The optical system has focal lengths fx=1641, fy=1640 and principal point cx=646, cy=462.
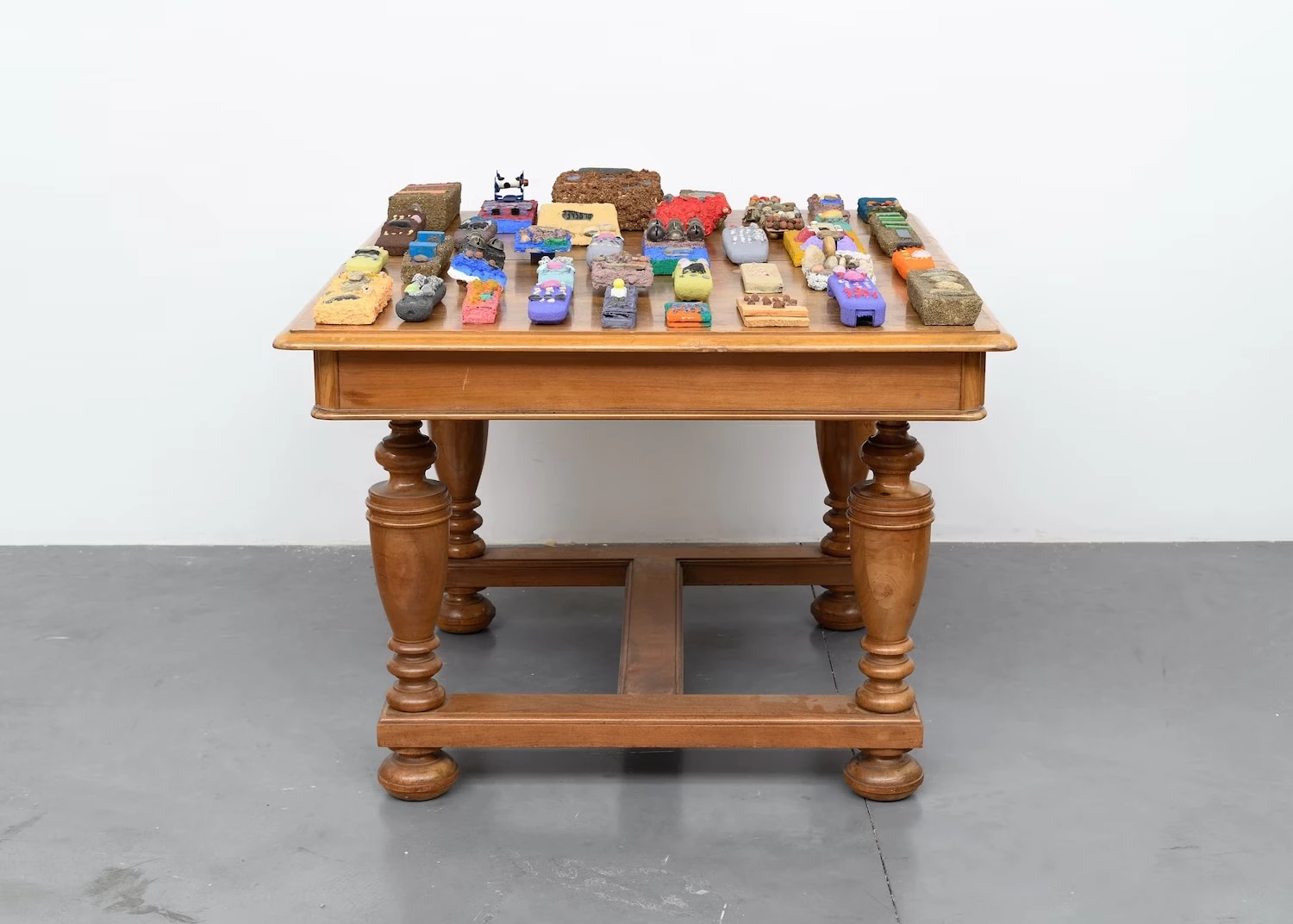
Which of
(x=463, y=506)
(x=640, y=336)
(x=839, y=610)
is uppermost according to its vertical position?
(x=640, y=336)

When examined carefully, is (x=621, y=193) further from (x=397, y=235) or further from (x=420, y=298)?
(x=420, y=298)

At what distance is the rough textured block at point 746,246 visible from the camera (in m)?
3.90

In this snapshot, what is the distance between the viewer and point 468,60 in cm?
512

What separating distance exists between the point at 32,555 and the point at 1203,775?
3.62m

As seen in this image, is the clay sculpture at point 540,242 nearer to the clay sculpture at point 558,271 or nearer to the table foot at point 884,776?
the clay sculpture at point 558,271

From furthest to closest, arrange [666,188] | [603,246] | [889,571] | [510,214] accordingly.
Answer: [666,188], [510,214], [603,246], [889,571]

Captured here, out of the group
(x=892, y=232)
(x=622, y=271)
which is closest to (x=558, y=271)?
(x=622, y=271)

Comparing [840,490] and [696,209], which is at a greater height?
[696,209]

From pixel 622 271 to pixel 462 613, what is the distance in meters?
1.37

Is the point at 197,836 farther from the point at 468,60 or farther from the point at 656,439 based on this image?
the point at 468,60

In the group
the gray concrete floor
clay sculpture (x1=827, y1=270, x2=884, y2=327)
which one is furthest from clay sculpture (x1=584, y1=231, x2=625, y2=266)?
the gray concrete floor

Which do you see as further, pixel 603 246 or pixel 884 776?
pixel 603 246

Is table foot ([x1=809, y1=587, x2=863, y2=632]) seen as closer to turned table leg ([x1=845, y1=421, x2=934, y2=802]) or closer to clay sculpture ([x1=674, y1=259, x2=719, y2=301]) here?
turned table leg ([x1=845, y1=421, x2=934, y2=802])

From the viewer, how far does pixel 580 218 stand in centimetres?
417
